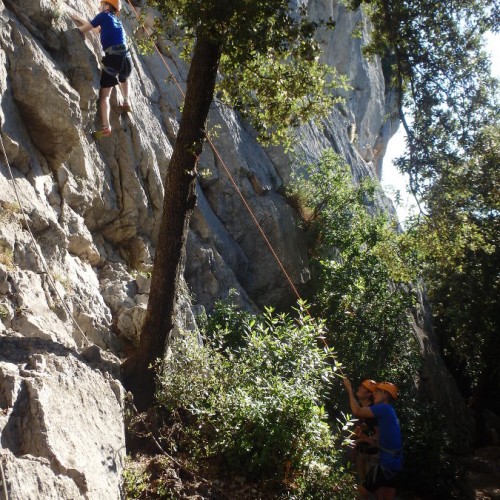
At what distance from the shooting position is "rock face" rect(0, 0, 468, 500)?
183 inches

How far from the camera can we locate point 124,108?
369 inches

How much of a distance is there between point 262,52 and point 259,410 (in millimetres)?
3958

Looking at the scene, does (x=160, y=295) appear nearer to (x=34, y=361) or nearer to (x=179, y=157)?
(x=179, y=157)

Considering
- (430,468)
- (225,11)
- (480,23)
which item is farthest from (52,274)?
(430,468)

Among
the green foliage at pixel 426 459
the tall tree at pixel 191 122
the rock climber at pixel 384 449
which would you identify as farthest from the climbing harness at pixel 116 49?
the green foliage at pixel 426 459

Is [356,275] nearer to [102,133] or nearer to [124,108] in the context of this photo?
[124,108]

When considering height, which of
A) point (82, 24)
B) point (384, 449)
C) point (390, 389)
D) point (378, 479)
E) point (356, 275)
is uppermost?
point (82, 24)

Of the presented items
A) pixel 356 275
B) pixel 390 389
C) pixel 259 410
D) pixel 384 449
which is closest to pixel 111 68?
pixel 259 410

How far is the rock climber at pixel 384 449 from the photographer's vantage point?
702 centimetres

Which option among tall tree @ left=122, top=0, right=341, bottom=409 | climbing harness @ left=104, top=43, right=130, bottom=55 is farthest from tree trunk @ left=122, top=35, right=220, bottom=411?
climbing harness @ left=104, top=43, right=130, bottom=55

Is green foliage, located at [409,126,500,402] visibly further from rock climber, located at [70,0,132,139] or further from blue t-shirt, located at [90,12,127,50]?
blue t-shirt, located at [90,12,127,50]

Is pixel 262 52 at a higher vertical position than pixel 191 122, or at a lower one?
higher

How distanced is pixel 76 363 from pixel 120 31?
5.46 m

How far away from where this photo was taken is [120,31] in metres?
8.91
